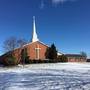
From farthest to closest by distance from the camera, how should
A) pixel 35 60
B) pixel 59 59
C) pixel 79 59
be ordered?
pixel 79 59 < pixel 59 59 < pixel 35 60

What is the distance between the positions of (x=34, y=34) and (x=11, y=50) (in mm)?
9393

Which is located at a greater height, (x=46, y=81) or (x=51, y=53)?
(x=51, y=53)

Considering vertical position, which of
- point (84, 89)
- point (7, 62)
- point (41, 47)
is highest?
point (41, 47)

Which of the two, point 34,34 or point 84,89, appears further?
point 34,34

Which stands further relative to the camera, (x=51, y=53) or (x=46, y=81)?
(x=51, y=53)

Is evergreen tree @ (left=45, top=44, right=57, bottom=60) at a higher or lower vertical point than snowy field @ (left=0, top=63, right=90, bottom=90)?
higher

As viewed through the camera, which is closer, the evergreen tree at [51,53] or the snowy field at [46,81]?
the snowy field at [46,81]

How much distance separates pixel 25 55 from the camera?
6469 cm

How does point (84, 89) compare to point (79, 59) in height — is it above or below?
below

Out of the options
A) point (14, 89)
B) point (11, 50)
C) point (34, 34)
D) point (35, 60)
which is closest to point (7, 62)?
point (35, 60)

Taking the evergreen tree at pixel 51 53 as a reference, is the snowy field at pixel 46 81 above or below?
below

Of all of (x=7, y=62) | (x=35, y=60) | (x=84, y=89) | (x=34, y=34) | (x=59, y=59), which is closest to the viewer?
(x=84, y=89)

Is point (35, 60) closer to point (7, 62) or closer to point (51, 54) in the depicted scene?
point (51, 54)

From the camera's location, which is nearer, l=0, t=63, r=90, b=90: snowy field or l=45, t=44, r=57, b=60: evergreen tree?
l=0, t=63, r=90, b=90: snowy field
